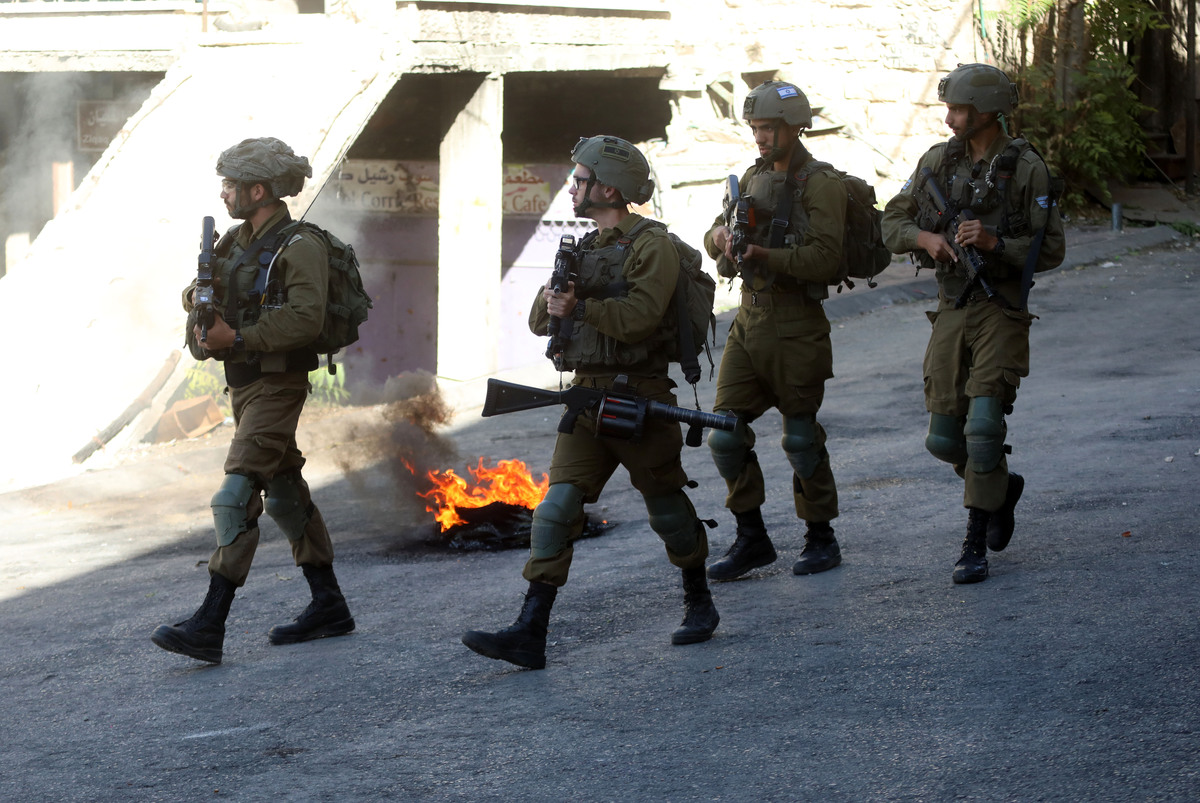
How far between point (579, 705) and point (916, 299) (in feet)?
32.6

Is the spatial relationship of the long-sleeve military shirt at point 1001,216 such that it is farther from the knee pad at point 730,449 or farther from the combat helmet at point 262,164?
the combat helmet at point 262,164

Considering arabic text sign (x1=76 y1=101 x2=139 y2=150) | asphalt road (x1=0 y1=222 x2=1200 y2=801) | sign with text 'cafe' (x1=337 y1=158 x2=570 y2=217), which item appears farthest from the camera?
sign with text 'cafe' (x1=337 y1=158 x2=570 y2=217)

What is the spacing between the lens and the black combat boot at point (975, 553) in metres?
4.89

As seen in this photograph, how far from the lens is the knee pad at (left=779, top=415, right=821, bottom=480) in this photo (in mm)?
5258

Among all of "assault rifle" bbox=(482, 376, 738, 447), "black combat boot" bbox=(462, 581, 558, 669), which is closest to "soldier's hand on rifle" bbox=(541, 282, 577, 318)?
"assault rifle" bbox=(482, 376, 738, 447)

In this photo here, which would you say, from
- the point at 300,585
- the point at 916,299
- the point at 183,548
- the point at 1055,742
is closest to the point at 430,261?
the point at 916,299

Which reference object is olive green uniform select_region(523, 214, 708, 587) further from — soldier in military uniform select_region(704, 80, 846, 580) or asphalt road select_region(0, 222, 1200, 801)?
soldier in military uniform select_region(704, 80, 846, 580)

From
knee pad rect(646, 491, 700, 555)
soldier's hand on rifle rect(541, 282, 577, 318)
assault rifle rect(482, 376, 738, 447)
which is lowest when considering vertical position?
knee pad rect(646, 491, 700, 555)

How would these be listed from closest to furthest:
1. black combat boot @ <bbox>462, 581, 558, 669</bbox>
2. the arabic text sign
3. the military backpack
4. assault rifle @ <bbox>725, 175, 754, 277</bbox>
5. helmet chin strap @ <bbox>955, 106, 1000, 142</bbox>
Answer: black combat boot @ <bbox>462, 581, 558, 669</bbox>
helmet chin strap @ <bbox>955, 106, 1000, 142</bbox>
assault rifle @ <bbox>725, 175, 754, 277</bbox>
the military backpack
the arabic text sign

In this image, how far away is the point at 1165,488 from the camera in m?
6.02

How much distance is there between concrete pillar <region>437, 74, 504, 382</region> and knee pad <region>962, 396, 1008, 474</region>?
26.4 feet

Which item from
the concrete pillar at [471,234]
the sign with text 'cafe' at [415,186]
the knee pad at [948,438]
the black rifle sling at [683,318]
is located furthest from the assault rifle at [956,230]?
the sign with text 'cafe' at [415,186]

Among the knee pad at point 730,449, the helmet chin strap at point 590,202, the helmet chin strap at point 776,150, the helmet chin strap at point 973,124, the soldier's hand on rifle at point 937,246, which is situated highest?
the helmet chin strap at point 973,124

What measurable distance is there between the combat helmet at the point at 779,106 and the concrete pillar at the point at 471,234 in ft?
25.1
